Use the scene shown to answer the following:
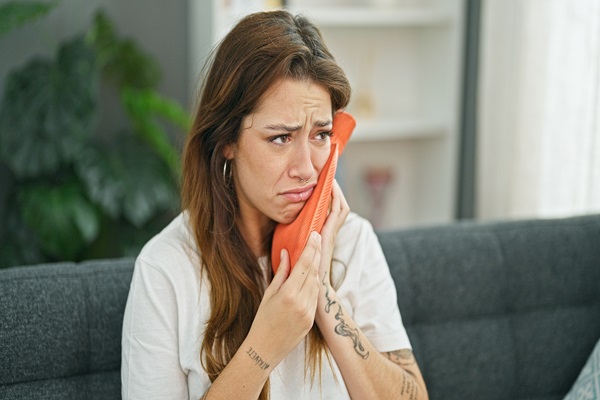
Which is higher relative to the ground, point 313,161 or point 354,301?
point 313,161

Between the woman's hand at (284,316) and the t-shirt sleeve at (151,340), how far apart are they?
14 cm

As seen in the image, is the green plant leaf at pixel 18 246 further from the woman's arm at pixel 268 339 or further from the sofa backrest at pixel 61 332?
the woman's arm at pixel 268 339

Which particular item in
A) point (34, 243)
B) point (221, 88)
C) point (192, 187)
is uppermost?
point (221, 88)

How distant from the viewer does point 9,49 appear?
3020 mm

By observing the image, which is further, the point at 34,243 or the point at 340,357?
the point at 34,243

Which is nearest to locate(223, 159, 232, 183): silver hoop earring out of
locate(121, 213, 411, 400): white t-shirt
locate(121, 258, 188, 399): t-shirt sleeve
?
locate(121, 213, 411, 400): white t-shirt

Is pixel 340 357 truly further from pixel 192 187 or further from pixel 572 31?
pixel 572 31

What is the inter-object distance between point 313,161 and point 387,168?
2258 millimetres

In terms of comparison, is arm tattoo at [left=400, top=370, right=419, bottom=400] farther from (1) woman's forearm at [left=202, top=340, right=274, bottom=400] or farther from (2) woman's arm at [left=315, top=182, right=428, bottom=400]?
(1) woman's forearm at [left=202, top=340, right=274, bottom=400]

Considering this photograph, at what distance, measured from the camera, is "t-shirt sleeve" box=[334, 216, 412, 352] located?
1523 millimetres

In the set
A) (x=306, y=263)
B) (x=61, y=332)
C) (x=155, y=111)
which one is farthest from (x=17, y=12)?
(x=306, y=263)

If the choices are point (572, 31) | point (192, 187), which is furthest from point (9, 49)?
point (572, 31)

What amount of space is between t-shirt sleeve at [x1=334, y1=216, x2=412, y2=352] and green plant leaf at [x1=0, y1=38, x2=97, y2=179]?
1.46 m

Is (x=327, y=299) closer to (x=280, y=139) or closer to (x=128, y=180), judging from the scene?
(x=280, y=139)
